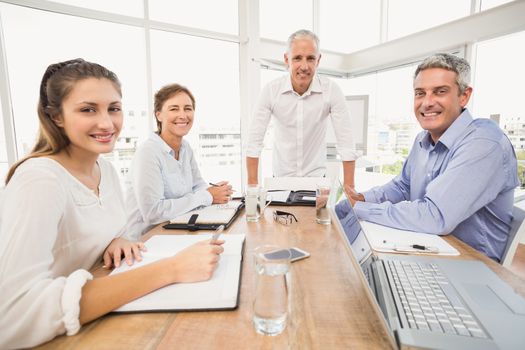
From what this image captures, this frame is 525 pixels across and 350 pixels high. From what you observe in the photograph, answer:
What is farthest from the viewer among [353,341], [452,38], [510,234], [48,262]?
[452,38]

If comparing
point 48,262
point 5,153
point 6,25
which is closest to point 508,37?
point 48,262

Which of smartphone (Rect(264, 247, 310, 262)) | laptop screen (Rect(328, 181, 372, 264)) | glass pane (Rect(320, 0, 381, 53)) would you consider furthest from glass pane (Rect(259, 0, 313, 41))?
smartphone (Rect(264, 247, 310, 262))

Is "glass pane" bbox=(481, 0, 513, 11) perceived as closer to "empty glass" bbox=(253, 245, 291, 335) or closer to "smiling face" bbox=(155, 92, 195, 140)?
"smiling face" bbox=(155, 92, 195, 140)

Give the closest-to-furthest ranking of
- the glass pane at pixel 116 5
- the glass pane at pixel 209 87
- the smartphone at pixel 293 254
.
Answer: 1. the smartphone at pixel 293 254
2. the glass pane at pixel 116 5
3. the glass pane at pixel 209 87

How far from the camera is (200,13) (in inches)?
148

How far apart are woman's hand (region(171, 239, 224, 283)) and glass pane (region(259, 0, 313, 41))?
420 cm

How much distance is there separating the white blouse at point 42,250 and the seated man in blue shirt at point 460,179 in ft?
3.40

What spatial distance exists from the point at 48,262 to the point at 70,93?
0.58m

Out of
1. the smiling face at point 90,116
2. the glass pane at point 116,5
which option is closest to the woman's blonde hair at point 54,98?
the smiling face at point 90,116

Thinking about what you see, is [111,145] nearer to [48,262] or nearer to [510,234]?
[48,262]

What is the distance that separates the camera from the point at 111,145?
1.12 metres

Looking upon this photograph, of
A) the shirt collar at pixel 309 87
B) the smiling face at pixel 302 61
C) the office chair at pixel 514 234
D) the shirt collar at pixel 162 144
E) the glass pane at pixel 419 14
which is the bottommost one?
the office chair at pixel 514 234

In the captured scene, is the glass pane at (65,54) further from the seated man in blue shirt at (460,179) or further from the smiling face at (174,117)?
the seated man in blue shirt at (460,179)

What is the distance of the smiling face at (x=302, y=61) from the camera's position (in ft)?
7.13
